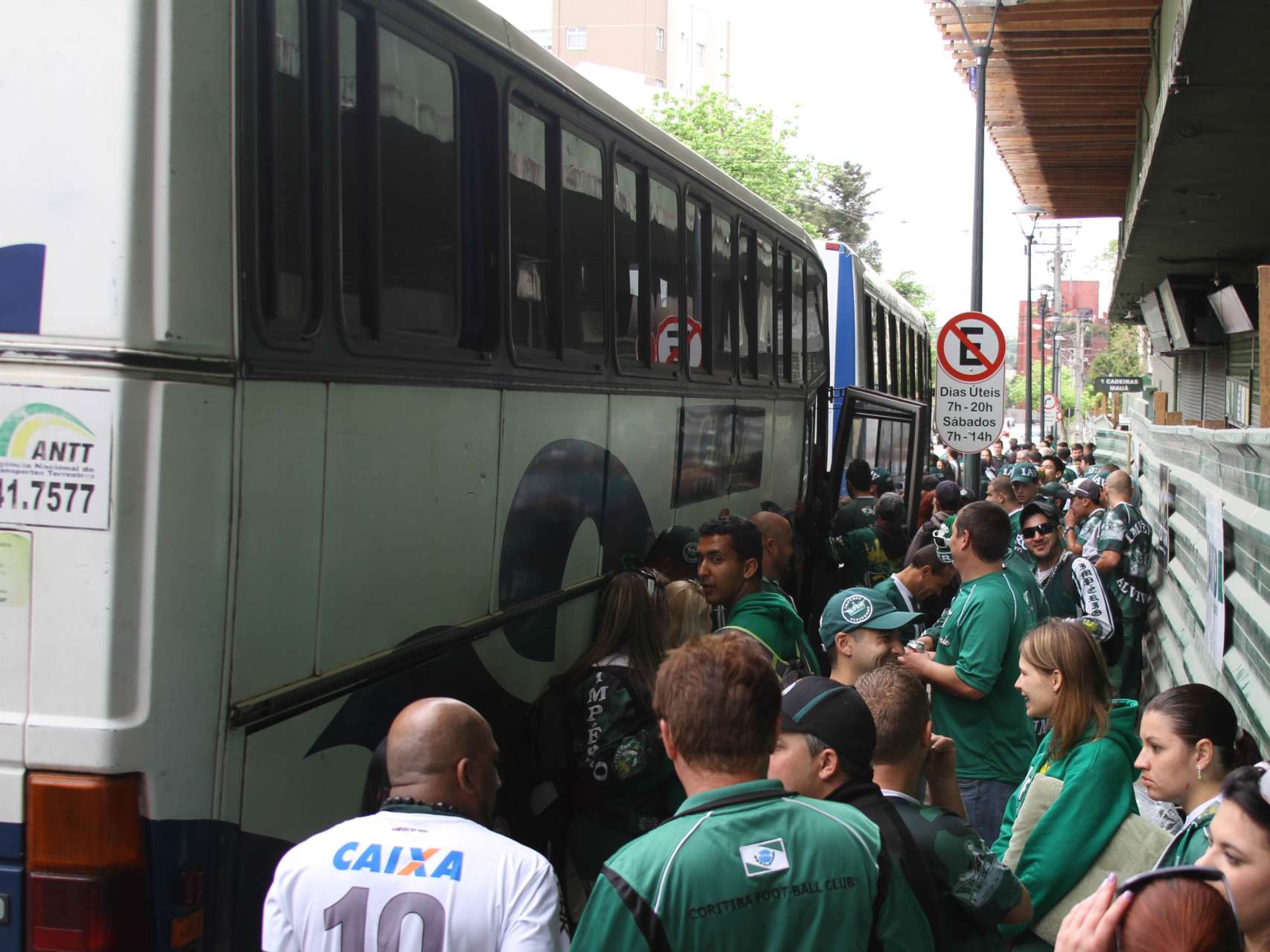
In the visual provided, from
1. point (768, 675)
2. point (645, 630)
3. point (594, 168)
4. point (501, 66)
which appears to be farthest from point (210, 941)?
point (594, 168)

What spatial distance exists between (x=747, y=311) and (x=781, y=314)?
1212mm

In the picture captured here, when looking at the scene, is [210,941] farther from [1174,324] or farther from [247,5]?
[1174,324]

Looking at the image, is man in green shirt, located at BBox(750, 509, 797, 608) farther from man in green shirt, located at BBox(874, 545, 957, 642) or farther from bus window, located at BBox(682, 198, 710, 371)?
bus window, located at BBox(682, 198, 710, 371)

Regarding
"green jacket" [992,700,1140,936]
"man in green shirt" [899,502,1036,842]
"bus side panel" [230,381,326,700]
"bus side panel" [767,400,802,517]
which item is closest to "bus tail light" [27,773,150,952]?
"bus side panel" [230,381,326,700]

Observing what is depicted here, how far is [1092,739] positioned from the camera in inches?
166

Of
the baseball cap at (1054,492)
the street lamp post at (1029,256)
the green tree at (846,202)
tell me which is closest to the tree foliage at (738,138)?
the street lamp post at (1029,256)

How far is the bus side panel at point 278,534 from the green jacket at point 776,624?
2.11 m

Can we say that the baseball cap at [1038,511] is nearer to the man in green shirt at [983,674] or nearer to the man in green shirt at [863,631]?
the man in green shirt at [983,674]

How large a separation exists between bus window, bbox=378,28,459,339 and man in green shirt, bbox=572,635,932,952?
2.22 m

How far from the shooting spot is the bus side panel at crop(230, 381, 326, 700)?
371cm

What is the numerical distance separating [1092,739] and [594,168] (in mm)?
3789

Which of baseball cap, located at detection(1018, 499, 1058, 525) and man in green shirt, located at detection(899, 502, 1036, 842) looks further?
baseball cap, located at detection(1018, 499, 1058, 525)

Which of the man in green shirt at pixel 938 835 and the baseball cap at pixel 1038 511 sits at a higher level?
the baseball cap at pixel 1038 511

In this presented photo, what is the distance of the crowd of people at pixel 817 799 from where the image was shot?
103 inches
